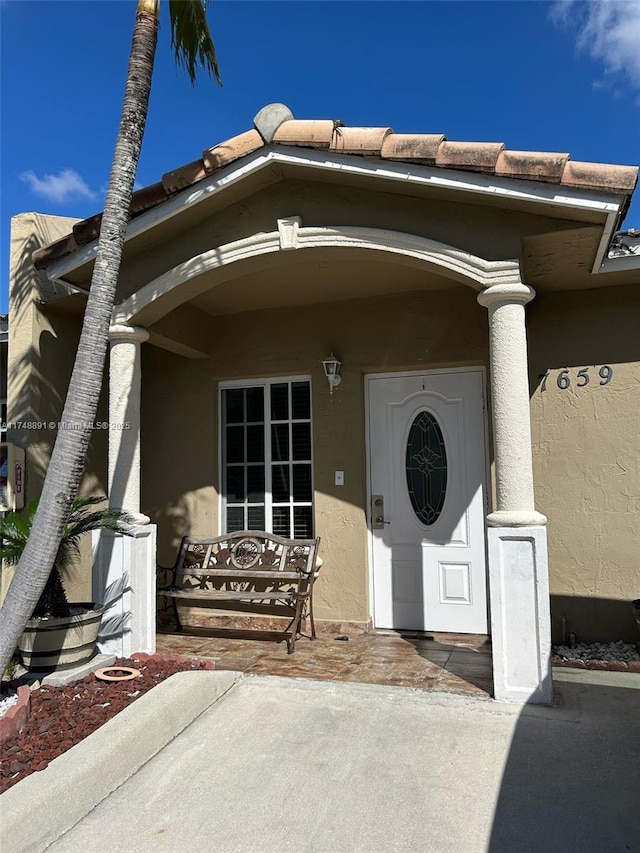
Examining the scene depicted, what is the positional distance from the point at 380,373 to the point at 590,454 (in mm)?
2085

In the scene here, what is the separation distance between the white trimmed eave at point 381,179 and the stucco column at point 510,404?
60 centimetres

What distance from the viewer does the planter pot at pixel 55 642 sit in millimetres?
4176

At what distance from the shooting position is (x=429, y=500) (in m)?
5.97

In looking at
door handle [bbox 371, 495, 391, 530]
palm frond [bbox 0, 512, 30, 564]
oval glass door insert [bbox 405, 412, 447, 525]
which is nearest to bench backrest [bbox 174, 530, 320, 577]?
door handle [bbox 371, 495, 391, 530]

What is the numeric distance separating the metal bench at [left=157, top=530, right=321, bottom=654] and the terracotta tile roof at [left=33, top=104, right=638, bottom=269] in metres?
3.12

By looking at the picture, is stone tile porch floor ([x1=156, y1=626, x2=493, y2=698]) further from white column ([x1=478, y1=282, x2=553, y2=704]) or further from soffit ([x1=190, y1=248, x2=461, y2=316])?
soffit ([x1=190, y1=248, x2=461, y2=316])

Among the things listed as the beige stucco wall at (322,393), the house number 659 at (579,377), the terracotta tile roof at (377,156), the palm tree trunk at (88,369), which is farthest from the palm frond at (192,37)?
the house number 659 at (579,377)

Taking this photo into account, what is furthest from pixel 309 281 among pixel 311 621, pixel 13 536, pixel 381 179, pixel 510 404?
pixel 13 536

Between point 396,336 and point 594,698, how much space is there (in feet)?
11.5

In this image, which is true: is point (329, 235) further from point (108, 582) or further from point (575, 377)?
point (108, 582)

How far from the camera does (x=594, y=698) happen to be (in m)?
4.07

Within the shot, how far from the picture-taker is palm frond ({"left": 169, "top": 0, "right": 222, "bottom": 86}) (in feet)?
14.7

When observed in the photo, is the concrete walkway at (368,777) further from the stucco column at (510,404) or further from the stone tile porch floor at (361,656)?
the stucco column at (510,404)

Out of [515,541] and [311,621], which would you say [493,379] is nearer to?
[515,541]
